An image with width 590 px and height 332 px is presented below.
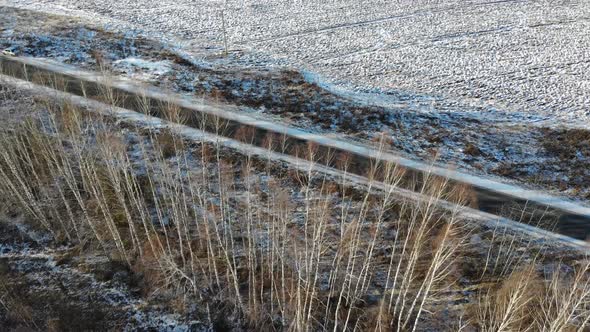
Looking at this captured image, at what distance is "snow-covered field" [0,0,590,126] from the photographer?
105 ft

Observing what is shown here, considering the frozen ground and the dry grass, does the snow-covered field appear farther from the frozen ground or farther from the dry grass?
the dry grass

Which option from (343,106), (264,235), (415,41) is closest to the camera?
(264,235)

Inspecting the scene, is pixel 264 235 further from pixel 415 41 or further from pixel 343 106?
pixel 415 41

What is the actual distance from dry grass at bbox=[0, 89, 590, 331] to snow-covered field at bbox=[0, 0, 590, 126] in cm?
1212

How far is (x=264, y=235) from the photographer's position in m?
21.1

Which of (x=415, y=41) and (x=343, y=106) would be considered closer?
(x=343, y=106)

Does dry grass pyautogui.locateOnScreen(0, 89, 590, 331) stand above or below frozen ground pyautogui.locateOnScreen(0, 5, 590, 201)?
below

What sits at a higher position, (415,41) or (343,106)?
(415,41)

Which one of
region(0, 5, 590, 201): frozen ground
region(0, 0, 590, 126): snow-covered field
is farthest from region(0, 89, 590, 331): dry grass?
region(0, 0, 590, 126): snow-covered field

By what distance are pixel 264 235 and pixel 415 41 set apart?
2462 cm

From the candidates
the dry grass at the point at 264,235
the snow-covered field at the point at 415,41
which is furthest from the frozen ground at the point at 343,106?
the dry grass at the point at 264,235

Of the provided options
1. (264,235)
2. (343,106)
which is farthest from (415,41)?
(264,235)

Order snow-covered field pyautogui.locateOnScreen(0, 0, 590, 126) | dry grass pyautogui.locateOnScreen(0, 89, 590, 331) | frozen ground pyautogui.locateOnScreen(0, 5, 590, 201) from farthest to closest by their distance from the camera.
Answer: snow-covered field pyautogui.locateOnScreen(0, 0, 590, 126) < frozen ground pyautogui.locateOnScreen(0, 5, 590, 201) < dry grass pyautogui.locateOnScreen(0, 89, 590, 331)

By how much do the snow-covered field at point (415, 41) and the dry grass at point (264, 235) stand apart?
1212 centimetres
